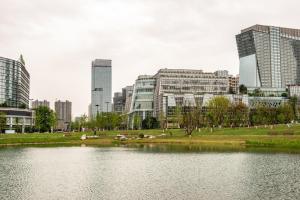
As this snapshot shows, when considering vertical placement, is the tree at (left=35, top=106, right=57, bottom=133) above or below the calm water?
above

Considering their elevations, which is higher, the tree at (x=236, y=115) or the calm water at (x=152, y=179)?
the tree at (x=236, y=115)

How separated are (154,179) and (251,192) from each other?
→ 11.8m

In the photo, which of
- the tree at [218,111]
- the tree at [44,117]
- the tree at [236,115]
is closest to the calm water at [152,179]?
the tree at [218,111]

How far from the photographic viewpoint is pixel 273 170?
165ft

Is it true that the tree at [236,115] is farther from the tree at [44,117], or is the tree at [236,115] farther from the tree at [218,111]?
the tree at [44,117]

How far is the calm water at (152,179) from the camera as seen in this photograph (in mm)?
35222

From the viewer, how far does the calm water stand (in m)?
35.2

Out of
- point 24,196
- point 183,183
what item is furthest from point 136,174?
point 24,196

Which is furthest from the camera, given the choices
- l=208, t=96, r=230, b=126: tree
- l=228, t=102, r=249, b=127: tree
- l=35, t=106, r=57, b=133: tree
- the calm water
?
l=35, t=106, r=57, b=133: tree

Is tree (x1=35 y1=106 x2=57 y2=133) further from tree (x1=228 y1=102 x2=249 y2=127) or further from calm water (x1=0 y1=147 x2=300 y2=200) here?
calm water (x1=0 y1=147 x2=300 y2=200)

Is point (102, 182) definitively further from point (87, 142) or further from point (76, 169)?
point (87, 142)

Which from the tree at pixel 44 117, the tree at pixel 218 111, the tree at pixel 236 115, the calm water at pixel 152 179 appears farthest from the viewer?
the tree at pixel 44 117

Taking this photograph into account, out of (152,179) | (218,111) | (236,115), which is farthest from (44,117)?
(152,179)

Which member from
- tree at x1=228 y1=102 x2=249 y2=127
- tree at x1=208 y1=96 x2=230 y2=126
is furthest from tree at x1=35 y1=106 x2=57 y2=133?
tree at x1=228 y1=102 x2=249 y2=127
